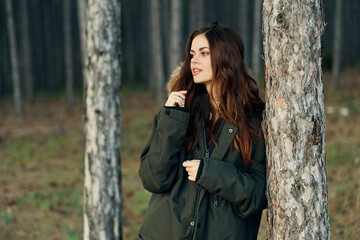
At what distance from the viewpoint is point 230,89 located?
3.01 metres

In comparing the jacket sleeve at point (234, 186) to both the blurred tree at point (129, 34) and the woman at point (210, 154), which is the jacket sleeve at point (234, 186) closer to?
the woman at point (210, 154)

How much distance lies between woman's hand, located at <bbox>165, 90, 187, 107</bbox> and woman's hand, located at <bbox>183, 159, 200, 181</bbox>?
438mm

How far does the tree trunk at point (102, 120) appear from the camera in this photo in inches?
202

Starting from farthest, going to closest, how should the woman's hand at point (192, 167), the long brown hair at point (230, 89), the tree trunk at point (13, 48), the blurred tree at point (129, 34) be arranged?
the blurred tree at point (129, 34) → the tree trunk at point (13, 48) → the long brown hair at point (230, 89) → the woman's hand at point (192, 167)

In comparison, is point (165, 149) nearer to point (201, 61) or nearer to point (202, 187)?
point (202, 187)

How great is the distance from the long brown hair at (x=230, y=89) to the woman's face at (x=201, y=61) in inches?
1.7

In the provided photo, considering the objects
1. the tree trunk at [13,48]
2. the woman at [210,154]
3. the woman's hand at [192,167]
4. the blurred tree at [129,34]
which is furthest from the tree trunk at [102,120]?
the blurred tree at [129,34]

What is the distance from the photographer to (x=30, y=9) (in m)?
32.5

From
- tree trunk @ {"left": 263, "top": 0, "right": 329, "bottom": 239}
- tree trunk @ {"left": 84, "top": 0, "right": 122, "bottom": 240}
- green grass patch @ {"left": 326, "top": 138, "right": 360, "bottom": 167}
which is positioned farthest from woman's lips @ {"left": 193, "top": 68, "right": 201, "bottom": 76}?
green grass patch @ {"left": 326, "top": 138, "right": 360, "bottom": 167}

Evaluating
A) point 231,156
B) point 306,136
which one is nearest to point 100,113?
point 231,156

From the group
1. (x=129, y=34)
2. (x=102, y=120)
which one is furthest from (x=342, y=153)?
(x=129, y=34)

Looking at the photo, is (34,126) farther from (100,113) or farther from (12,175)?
A: (100,113)

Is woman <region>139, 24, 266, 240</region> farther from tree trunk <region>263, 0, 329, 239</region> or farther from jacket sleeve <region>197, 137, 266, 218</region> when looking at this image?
tree trunk <region>263, 0, 329, 239</region>

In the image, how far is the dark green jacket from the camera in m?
2.74
